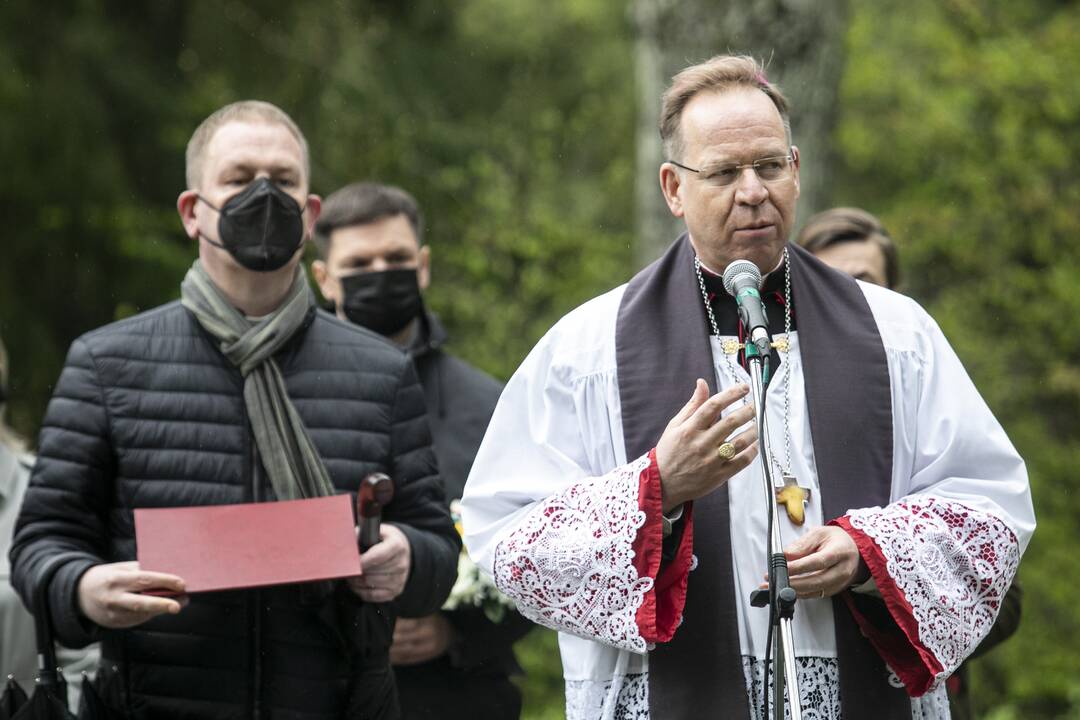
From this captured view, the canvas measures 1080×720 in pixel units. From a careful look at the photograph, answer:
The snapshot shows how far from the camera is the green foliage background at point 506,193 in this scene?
10367 millimetres

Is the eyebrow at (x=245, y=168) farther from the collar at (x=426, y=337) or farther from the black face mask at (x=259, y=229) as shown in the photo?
the collar at (x=426, y=337)

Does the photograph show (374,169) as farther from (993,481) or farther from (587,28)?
(587,28)

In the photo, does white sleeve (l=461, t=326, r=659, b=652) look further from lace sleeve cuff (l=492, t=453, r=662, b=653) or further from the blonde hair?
the blonde hair

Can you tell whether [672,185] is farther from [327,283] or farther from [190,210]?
[327,283]

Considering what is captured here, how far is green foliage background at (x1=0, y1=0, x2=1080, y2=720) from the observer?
1037cm

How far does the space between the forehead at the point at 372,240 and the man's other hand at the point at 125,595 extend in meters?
1.90

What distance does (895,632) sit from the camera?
3.71 meters

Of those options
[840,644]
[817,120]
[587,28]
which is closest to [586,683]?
[840,644]

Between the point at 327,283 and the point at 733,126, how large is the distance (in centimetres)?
227

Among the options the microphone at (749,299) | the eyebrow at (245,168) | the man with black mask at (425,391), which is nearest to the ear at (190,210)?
the eyebrow at (245,168)

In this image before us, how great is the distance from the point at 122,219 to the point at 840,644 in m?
8.34

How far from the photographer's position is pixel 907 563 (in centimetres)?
359

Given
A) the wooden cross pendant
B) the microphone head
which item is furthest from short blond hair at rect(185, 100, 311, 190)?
the wooden cross pendant

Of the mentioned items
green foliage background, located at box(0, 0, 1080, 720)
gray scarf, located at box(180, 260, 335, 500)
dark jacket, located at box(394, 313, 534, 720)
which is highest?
green foliage background, located at box(0, 0, 1080, 720)
